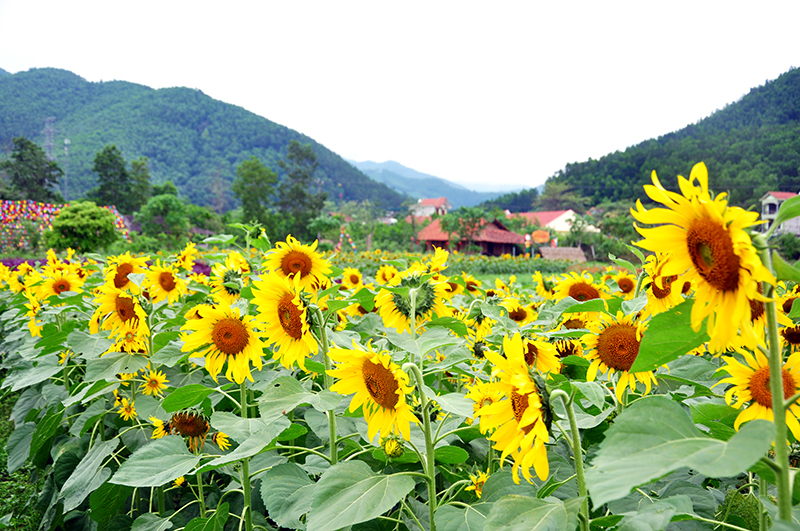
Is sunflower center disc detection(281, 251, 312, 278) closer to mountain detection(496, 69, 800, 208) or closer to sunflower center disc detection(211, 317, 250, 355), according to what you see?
sunflower center disc detection(211, 317, 250, 355)

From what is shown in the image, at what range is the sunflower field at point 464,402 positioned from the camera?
51 cm

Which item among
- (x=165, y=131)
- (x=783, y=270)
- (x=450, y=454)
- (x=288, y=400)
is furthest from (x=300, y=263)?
(x=165, y=131)

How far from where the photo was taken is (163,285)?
2.15 m

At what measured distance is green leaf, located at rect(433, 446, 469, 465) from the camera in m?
1.00

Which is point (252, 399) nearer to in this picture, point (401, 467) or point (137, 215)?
point (401, 467)

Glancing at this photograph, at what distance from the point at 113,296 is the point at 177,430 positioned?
0.58m

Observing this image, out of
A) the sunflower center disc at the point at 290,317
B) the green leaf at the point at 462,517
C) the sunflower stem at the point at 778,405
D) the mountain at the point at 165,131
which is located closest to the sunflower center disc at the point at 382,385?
the green leaf at the point at 462,517

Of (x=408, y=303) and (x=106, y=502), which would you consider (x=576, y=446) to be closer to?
(x=408, y=303)

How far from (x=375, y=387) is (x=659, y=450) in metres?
0.53

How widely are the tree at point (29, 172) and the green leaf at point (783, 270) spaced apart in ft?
154

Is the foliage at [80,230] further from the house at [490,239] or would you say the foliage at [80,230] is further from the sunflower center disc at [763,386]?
the house at [490,239]

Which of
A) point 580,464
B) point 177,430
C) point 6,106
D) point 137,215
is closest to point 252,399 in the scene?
point 177,430

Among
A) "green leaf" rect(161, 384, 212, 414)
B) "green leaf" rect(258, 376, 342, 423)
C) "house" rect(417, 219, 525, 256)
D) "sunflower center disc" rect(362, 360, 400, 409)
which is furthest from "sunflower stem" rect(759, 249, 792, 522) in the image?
"house" rect(417, 219, 525, 256)

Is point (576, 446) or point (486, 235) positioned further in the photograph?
point (486, 235)
